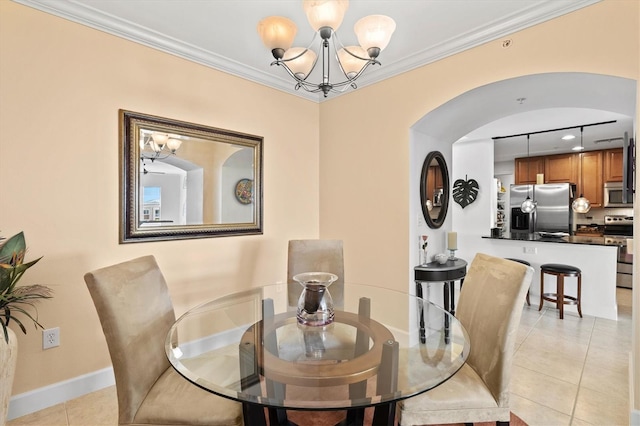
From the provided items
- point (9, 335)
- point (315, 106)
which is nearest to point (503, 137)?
point (315, 106)

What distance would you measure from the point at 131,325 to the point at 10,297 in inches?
32.6

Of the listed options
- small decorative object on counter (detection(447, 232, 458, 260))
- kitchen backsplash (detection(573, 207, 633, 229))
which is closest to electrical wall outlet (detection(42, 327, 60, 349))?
small decorative object on counter (detection(447, 232, 458, 260))

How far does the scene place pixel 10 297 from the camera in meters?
Result: 1.58

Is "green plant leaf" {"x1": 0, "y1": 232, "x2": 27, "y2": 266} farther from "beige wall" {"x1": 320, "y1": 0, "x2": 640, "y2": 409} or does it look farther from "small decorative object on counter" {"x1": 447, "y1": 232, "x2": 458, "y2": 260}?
"small decorative object on counter" {"x1": 447, "y1": 232, "x2": 458, "y2": 260}

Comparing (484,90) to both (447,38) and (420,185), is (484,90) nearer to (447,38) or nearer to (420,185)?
(447,38)

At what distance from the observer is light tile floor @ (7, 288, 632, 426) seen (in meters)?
1.82

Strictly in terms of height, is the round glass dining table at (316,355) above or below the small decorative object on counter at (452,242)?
below

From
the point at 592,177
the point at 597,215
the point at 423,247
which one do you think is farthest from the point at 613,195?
the point at 423,247

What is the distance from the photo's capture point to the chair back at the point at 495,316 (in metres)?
1.35

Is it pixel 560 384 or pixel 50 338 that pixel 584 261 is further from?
pixel 50 338

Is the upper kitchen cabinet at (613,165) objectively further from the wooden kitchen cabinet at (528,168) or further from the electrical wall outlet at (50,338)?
the electrical wall outlet at (50,338)

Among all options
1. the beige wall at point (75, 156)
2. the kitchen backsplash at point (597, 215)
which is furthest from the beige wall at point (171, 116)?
the kitchen backsplash at point (597, 215)

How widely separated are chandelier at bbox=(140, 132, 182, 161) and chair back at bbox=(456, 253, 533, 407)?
2338 millimetres

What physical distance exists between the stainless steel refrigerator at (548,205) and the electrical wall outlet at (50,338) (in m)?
6.71
